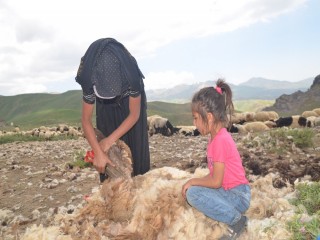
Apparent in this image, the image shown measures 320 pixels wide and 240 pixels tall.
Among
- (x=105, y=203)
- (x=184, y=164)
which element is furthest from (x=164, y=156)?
(x=105, y=203)

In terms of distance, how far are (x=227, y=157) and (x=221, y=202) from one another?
54 cm

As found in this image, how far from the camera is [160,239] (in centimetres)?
432

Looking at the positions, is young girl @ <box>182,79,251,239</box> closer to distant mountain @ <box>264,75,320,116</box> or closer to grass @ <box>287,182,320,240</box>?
grass @ <box>287,182,320,240</box>

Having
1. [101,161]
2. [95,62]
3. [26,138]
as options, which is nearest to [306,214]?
[101,161]

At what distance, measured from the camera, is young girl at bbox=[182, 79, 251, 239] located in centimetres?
440

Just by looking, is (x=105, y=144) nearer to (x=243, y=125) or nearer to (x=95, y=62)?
(x=95, y=62)

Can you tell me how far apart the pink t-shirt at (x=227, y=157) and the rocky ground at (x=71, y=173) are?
67.0 inches

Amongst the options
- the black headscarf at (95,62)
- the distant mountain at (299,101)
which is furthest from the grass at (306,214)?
the distant mountain at (299,101)

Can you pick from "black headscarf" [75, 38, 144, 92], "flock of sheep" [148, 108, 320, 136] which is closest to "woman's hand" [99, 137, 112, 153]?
"black headscarf" [75, 38, 144, 92]

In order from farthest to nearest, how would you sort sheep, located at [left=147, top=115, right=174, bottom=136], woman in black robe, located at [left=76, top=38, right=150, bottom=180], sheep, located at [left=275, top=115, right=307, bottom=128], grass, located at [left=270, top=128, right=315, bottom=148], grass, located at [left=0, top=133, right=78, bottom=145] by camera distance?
grass, located at [left=0, top=133, right=78, bottom=145], sheep, located at [left=275, top=115, right=307, bottom=128], sheep, located at [left=147, top=115, right=174, bottom=136], grass, located at [left=270, top=128, right=315, bottom=148], woman in black robe, located at [left=76, top=38, right=150, bottom=180]

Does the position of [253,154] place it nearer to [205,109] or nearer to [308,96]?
[205,109]

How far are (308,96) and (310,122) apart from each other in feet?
145

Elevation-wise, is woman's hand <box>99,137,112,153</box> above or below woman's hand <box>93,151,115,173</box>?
above

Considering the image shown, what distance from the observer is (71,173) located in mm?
10188
